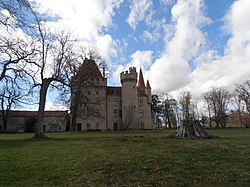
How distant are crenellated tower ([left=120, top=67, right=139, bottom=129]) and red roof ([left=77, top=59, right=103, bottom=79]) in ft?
79.1

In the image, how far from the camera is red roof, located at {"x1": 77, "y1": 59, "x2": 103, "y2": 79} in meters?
36.0

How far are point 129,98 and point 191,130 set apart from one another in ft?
139

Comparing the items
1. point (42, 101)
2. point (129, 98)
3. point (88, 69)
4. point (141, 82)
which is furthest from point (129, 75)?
point (42, 101)

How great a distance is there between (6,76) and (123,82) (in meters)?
45.6

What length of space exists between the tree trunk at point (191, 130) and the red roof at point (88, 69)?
57.9ft

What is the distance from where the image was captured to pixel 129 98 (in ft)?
209

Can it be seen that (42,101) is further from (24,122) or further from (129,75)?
(24,122)

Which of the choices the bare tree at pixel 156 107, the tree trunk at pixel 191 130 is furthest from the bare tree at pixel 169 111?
the tree trunk at pixel 191 130

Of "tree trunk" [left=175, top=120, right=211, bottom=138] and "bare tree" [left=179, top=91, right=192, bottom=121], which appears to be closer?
"tree trunk" [left=175, top=120, right=211, bottom=138]

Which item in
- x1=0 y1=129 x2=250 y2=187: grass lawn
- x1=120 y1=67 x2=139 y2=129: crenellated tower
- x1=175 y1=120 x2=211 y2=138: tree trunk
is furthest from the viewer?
x1=120 y1=67 x2=139 y2=129: crenellated tower

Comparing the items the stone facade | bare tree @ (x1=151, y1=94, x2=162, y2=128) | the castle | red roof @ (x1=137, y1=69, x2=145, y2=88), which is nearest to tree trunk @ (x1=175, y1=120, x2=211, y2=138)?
the castle

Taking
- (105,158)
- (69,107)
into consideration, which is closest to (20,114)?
(69,107)

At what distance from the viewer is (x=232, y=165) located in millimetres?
8586

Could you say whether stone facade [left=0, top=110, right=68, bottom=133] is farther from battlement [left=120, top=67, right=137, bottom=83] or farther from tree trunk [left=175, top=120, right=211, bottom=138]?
tree trunk [left=175, top=120, right=211, bottom=138]
